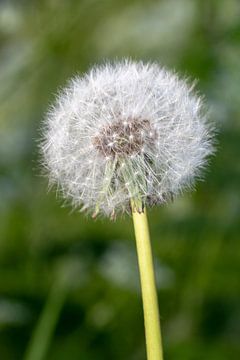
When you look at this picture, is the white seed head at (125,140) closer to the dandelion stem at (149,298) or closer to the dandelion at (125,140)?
the dandelion at (125,140)

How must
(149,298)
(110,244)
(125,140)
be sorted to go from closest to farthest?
(149,298), (125,140), (110,244)

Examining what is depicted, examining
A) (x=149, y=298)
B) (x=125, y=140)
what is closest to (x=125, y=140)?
(x=125, y=140)

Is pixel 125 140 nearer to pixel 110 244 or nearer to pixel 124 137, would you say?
pixel 124 137

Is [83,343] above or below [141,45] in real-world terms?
below

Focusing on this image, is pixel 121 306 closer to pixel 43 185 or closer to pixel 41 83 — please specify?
pixel 43 185

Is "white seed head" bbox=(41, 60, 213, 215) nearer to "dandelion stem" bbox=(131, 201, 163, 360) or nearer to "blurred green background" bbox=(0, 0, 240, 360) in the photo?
"dandelion stem" bbox=(131, 201, 163, 360)

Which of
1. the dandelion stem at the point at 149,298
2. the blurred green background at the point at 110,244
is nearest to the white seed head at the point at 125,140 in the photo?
the dandelion stem at the point at 149,298

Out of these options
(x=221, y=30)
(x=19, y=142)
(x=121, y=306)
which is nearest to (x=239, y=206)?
(x=121, y=306)

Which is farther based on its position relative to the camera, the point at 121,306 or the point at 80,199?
the point at 121,306
